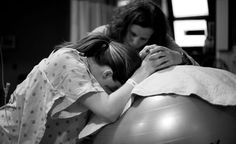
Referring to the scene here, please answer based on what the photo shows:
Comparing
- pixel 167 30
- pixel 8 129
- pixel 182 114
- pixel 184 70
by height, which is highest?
pixel 167 30

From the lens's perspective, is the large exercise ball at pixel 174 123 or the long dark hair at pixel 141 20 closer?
the large exercise ball at pixel 174 123

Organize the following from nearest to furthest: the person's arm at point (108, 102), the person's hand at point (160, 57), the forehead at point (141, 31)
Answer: the person's arm at point (108, 102) → the person's hand at point (160, 57) → the forehead at point (141, 31)

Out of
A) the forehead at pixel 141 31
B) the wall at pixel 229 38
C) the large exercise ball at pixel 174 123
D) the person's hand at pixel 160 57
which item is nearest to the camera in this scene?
the large exercise ball at pixel 174 123

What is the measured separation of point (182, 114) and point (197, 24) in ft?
8.08

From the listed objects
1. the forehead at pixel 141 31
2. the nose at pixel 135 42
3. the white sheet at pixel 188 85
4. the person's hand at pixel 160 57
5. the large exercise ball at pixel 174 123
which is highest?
the forehead at pixel 141 31

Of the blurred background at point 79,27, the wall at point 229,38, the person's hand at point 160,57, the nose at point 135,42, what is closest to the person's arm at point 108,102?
the person's hand at point 160,57

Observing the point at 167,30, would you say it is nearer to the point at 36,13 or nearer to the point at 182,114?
the point at 182,114

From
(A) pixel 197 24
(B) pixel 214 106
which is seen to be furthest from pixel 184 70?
(A) pixel 197 24

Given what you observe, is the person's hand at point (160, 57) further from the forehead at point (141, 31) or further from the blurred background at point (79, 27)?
the blurred background at point (79, 27)

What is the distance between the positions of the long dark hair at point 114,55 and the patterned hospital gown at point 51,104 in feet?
0.18

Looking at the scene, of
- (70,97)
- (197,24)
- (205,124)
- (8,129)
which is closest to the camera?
(205,124)

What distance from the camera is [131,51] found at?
1271 mm

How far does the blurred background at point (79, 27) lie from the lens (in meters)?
3.33

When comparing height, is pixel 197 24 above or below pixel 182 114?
above
